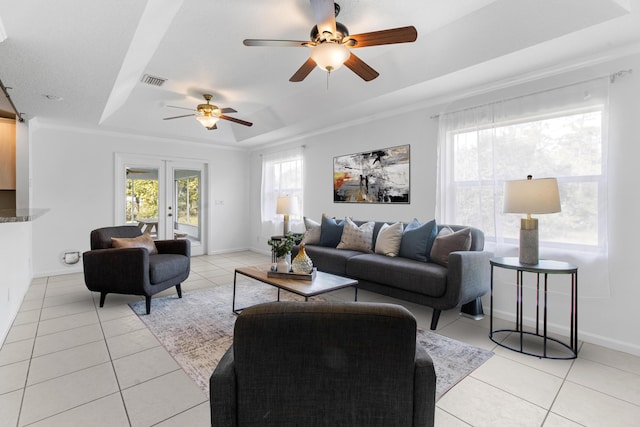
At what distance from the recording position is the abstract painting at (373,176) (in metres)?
4.07

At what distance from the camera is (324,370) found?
97 cm

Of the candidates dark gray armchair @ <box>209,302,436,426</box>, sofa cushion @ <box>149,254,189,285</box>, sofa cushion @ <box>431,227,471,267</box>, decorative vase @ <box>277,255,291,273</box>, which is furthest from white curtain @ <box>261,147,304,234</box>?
dark gray armchair @ <box>209,302,436,426</box>

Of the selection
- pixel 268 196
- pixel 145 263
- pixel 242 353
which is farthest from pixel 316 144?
pixel 242 353

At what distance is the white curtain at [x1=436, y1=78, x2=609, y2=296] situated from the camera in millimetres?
2570

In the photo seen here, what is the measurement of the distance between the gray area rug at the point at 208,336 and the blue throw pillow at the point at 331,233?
93 cm

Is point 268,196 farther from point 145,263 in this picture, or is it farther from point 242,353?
point 242,353

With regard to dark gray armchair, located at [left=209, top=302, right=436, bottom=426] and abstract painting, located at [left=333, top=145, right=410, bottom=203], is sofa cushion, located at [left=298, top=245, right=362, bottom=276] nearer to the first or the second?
abstract painting, located at [left=333, top=145, right=410, bottom=203]

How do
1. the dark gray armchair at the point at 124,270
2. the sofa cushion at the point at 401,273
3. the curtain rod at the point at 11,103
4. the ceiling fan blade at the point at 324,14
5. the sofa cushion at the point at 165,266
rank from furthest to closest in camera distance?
the sofa cushion at the point at 165,266 → the dark gray armchair at the point at 124,270 → the curtain rod at the point at 11,103 → the sofa cushion at the point at 401,273 → the ceiling fan blade at the point at 324,14

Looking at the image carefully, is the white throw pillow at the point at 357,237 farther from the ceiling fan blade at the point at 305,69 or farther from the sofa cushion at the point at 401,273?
the ceiling fan blade at the point at 305,69

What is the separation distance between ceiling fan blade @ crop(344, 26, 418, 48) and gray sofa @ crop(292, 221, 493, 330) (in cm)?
180

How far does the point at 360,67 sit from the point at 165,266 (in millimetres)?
2798

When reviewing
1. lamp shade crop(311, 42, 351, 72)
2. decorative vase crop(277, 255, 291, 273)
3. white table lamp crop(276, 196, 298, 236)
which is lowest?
decorative vase crop(277, 255, 291, 273)

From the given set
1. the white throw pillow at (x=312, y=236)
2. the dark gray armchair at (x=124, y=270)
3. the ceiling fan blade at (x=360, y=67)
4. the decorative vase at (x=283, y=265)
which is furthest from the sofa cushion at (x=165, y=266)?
the ceiling fan blade at (x=360, y=67)

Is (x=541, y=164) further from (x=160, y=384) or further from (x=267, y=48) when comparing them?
(x=160, y=384)
